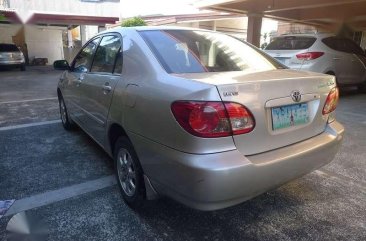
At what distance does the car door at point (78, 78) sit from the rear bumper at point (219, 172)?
180cm

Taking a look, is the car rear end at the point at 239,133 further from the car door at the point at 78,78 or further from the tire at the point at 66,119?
the tire at the point at 66,119

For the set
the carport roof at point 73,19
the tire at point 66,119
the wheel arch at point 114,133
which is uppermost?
the carport roof at point 73,19

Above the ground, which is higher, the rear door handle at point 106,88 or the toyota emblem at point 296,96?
the toyota emblem at point 296,96

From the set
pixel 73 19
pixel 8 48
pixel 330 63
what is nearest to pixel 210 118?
pixel 330 63

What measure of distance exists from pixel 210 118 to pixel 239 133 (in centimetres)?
22

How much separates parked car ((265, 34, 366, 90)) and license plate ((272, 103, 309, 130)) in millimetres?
5388

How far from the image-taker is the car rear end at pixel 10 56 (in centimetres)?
1677

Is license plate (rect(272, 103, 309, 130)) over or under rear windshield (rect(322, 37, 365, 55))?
under

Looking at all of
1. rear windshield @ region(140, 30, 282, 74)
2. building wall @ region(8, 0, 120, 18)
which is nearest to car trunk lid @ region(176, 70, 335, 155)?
rear windshield @ region(140, 30, 282, 74)

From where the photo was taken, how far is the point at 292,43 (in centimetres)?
789

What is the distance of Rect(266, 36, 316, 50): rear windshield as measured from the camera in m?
7.75

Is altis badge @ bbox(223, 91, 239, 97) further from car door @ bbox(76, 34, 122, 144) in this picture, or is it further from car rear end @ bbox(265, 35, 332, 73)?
car rear end @ bbox(265, 35, 332, 73)

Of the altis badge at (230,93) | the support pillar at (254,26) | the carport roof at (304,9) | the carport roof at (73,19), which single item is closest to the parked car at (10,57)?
the carport roof at (73,19)

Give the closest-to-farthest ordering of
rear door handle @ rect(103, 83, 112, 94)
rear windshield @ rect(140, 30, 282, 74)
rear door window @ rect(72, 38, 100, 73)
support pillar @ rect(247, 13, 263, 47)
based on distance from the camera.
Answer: rear windshield @ rect(140, 30, 282, 74) < rear door handle @ rect(103, 83, 112, 94) < rear door window @ rect(72, 38, 100, 73) < support pillar @ rect(247, 13, 263, 47)
